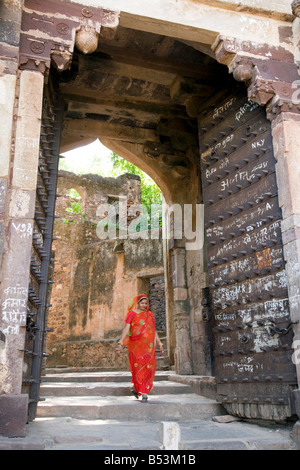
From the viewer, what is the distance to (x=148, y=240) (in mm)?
12883

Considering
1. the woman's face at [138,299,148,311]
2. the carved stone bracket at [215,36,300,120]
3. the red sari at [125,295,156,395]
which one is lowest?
the red sari at [125,295,156,395]

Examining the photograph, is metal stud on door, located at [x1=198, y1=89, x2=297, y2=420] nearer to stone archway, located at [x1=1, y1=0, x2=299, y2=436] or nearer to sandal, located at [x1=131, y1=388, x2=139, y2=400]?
stone archway, located at [x1=1, y1=0, x2=299, y2=436]

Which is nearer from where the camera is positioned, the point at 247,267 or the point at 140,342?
the point at 247,267

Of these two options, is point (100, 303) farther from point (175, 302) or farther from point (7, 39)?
point (7, 39)

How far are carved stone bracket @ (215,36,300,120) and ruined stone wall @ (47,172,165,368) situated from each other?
7586 millimetres

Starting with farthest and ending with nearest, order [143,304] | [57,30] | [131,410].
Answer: [143,304] → [131,410] → [57,30]

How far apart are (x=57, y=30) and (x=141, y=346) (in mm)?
3730

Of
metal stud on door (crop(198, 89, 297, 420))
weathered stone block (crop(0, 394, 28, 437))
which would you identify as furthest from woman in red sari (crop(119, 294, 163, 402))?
weathered stone block (crop(0, 394, 28, 437))

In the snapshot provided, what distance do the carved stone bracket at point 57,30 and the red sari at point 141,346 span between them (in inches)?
121

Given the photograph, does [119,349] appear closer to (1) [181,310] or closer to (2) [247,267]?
(1) [181,310]

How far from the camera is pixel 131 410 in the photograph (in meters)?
4.67

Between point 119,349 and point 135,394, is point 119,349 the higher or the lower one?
the higher one

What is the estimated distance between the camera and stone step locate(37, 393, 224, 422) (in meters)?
4.59

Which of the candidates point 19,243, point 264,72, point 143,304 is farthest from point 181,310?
point 19,243
